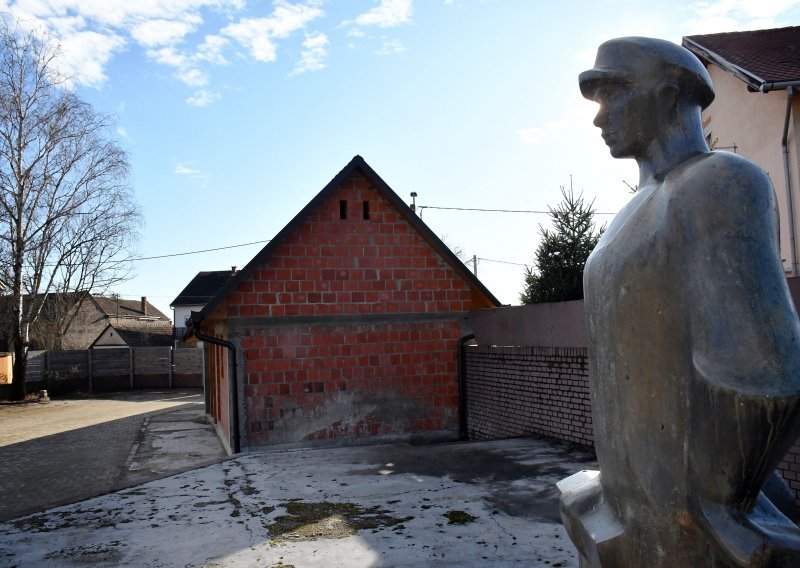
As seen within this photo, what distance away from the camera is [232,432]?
34.1ft

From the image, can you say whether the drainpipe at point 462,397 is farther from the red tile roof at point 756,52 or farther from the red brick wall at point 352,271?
the red tile roof at point 756,52

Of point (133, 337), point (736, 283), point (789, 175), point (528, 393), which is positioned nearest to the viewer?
point (736, 283)

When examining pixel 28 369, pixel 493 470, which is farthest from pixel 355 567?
pixel 28 369

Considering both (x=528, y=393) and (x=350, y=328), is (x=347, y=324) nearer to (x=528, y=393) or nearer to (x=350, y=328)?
(x=350, y=328)

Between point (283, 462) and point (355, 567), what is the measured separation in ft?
14.4

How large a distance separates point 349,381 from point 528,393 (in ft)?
10.5

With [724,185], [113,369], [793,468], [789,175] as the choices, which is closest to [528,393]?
[793,468]

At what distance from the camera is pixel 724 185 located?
147 centimetres

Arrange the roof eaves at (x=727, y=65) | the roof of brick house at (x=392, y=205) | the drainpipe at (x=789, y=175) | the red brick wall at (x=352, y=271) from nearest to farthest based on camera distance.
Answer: the roof of brick house at (x=392, y=205) → the red brick wall at (x=352, y=271) → the drainpipe at (x=789, y=175) → the roof eaves at (x=727, y=65)

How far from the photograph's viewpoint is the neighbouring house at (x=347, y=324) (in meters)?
10.7

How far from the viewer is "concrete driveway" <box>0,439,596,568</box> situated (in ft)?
16.3

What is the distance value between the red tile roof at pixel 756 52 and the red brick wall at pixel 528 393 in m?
7.70

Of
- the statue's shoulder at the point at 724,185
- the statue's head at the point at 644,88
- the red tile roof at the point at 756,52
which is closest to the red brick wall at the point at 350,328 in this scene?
the red tile roof at the point at 756,52

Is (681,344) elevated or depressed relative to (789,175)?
depressed
